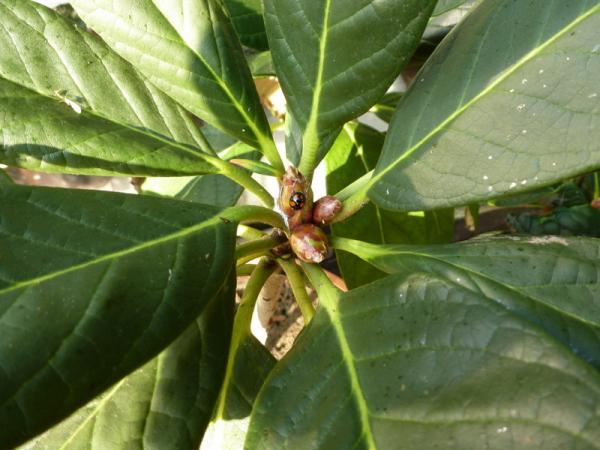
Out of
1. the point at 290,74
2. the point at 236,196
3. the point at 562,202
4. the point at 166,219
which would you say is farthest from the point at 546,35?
the point at 562,202

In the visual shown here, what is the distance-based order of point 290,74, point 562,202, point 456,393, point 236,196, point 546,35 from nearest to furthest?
1. point 456,393
2. point 546,35
3. point 290,74
4. point 236,196
5. point 562,202

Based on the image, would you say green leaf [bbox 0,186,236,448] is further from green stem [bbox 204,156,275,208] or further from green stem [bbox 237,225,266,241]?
green stem [bbox 237,225,266,241]

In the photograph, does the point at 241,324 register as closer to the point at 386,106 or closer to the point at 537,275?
the point at 537,275

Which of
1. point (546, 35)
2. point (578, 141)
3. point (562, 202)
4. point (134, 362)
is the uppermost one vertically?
point (562, 202)

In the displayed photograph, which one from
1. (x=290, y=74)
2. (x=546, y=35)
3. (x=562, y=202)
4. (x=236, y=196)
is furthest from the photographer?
(x=562, y=202)

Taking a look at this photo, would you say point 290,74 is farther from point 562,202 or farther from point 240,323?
point 562,202

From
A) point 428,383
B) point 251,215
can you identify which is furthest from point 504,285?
point 251,215

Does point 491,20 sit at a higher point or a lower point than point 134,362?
higher

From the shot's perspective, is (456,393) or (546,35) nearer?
(456,393)
